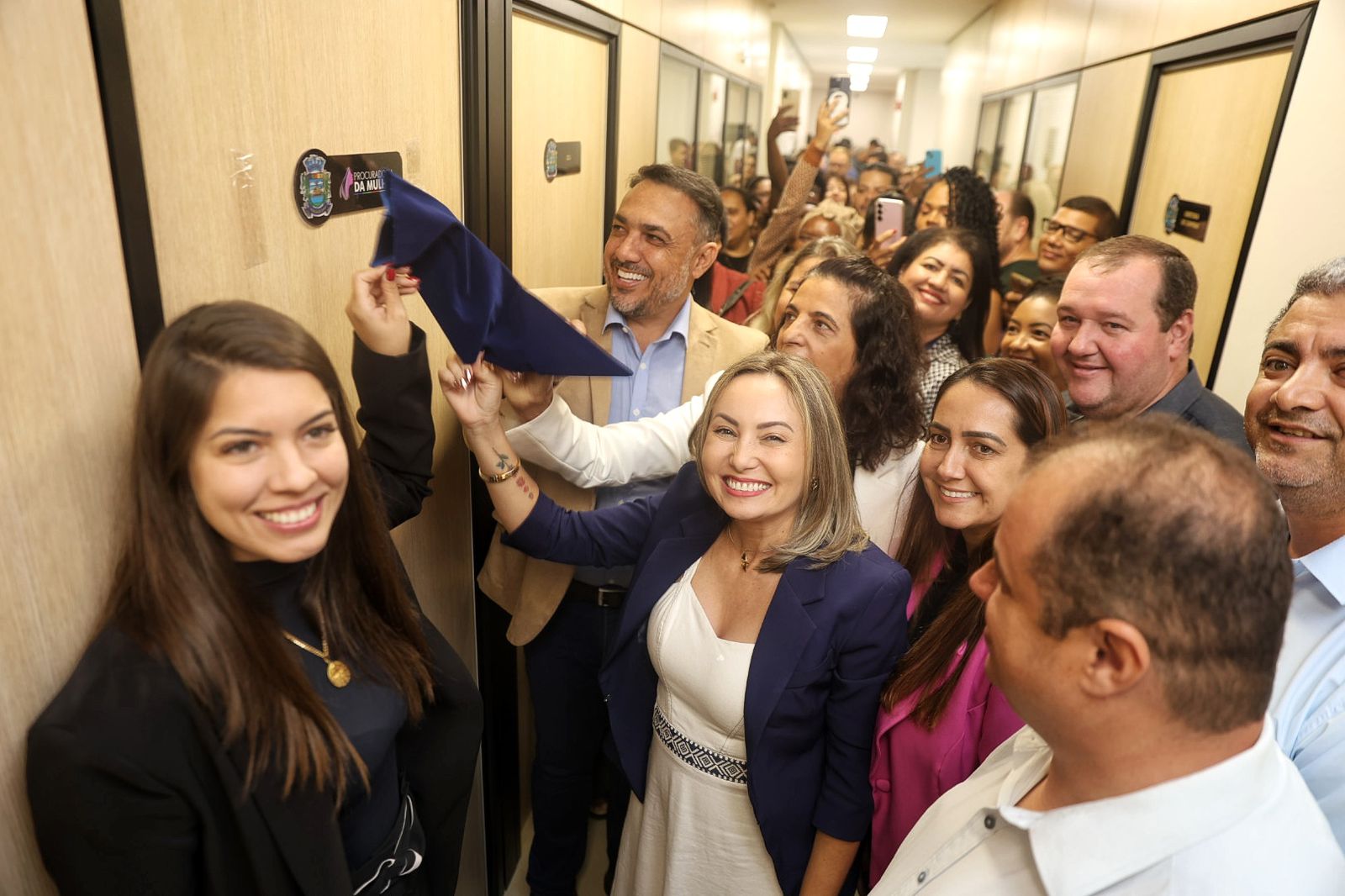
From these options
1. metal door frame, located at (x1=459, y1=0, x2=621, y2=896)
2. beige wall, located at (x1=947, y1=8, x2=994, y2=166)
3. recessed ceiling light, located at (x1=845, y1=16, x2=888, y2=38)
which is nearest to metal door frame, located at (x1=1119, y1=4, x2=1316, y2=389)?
metal door frame, located at (x1=459, y1=0, x2=621, y2=896)

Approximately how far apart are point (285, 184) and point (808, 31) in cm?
1155

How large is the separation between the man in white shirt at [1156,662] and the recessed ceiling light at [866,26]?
977 cm

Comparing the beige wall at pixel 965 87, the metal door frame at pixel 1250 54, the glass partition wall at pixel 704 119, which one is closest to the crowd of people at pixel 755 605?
the metal door frame at pixel 1250 54

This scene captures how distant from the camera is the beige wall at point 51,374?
33.2 inches

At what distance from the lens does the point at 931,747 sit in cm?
144

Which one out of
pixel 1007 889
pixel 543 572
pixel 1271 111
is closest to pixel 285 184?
pixel 543 572

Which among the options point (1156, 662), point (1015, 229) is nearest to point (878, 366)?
point (1156, 662)

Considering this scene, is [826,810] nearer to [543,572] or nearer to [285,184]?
[543,572]

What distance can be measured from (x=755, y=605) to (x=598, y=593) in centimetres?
65

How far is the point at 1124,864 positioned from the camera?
2.67 ft

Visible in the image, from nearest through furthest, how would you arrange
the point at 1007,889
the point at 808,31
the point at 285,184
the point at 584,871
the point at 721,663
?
the point at 1007,889
the point at 285,184
the point at 721,663
the point at 584,871
the point at 808,31

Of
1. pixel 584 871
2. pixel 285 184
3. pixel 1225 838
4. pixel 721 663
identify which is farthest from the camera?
pixel 584 871

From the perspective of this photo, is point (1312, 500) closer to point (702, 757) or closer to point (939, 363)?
point (702, 757)

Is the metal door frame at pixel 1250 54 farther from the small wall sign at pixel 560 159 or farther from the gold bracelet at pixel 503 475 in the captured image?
the gold bracelet at pixel 503 475
